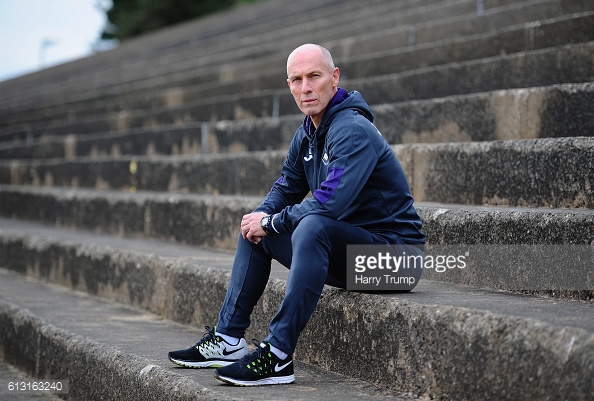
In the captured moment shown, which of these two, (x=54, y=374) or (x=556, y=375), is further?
→ (x=54, y=374)

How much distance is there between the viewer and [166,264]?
13.0 ft

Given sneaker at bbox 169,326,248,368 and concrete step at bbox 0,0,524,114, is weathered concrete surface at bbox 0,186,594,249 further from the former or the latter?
concrete step at bbox 0,0,524,114

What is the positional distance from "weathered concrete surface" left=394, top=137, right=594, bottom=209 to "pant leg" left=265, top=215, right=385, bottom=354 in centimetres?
105

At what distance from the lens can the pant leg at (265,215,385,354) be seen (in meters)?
2.48

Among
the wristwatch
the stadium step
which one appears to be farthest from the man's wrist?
the stadium step

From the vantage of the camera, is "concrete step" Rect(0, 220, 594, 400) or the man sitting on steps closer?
"concrete step" Rect(0, 220, 594, 400)

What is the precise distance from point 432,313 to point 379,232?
50 cm

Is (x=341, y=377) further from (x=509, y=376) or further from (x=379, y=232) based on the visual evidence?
(x=509, y=376)

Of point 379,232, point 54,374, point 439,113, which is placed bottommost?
point 54,374

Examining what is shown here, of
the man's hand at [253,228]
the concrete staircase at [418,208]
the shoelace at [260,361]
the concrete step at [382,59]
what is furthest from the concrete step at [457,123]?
the shoelace at [260,361]

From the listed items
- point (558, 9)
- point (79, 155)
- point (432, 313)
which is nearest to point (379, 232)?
point (432, 313)

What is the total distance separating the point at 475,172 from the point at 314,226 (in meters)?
1.22

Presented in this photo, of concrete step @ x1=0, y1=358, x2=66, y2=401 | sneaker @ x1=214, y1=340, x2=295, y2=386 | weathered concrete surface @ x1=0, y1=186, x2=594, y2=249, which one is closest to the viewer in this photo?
sneaker @ x1=214, y1=340, x2=295, y2=386

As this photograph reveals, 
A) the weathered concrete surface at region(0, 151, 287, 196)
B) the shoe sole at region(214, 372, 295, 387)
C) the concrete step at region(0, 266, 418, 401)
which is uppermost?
the weathered concrete surface at region(0, 151, 287, 196)
